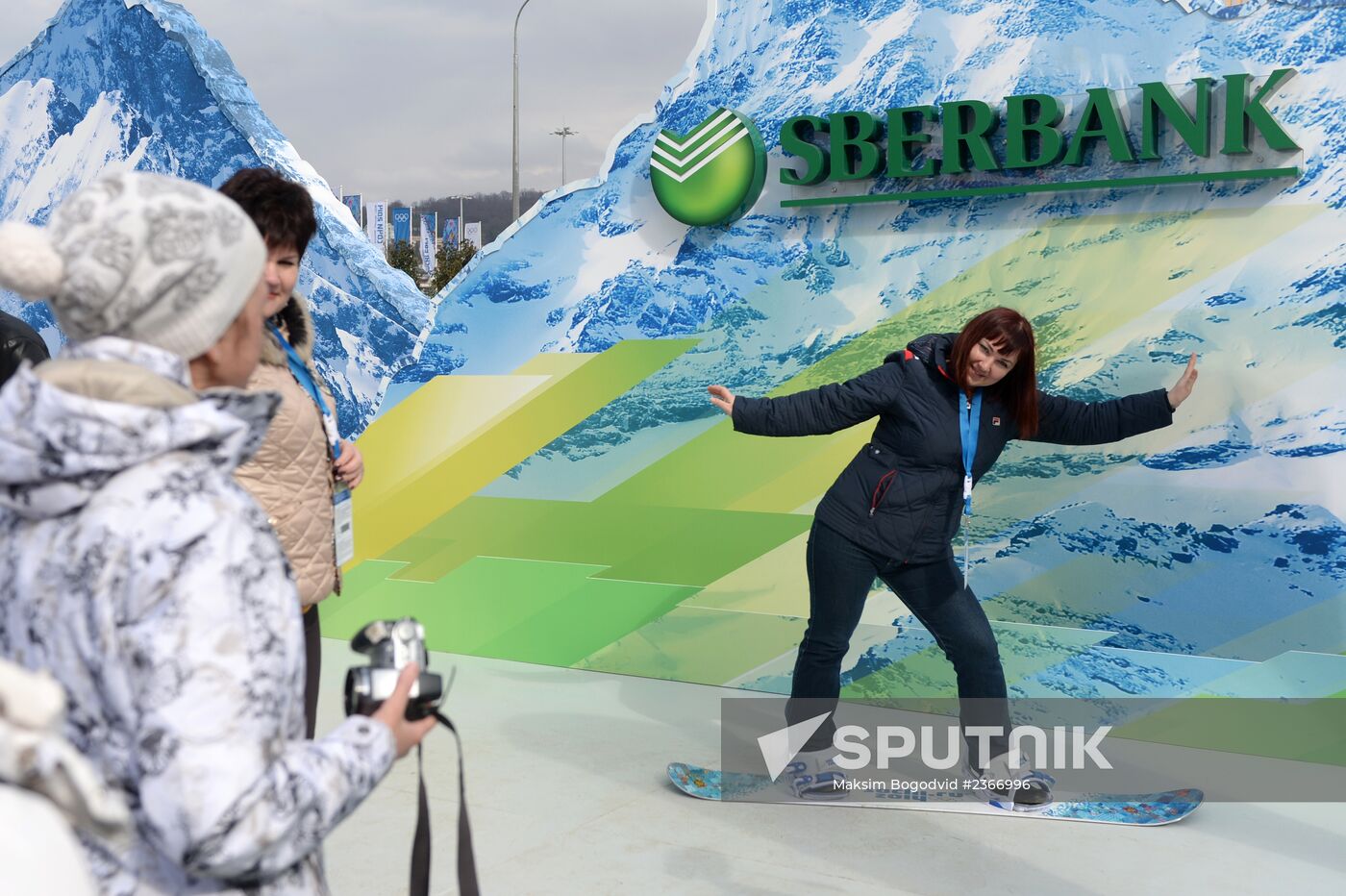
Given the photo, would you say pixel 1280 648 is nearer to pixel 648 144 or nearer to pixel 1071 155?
pixel 1071 155

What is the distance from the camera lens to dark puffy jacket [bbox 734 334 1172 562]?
13.2 feet

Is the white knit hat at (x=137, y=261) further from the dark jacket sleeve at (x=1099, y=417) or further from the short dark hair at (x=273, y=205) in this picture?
the dark jacket sleeve at (x=1099, y=417)

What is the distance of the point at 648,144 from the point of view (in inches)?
218

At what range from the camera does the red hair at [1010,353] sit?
3861mm

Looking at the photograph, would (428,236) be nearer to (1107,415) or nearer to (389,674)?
(1107,415)

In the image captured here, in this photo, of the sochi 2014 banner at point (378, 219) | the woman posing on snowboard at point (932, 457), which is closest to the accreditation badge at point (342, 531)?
the woman posing on snowboard at point (932, 457)

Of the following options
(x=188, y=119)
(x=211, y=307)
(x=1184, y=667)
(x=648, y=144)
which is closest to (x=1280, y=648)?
(x=1184, y=667)

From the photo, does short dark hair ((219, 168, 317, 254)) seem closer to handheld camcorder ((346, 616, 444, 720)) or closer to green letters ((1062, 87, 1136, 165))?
handheld camcorder ((346, 616, 444, 720))

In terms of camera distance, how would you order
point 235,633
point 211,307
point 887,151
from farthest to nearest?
point 887,151 → point 211,307 → point 235,633

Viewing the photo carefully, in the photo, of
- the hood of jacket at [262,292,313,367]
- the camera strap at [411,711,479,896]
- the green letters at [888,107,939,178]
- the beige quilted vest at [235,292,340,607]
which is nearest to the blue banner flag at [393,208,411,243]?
the green letters at [888,107,939,178]

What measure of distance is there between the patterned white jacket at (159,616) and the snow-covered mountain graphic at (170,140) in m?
4.92

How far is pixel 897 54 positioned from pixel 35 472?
4182 millimetres

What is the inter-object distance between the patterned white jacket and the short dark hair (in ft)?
5.10

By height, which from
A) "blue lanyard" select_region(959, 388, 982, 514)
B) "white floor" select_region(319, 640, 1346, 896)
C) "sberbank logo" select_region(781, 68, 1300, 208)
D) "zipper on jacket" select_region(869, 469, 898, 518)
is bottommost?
"white floor" select_region(319, 640, 1346, 896)
